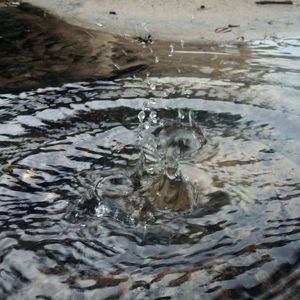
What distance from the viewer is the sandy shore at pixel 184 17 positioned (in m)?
9.48

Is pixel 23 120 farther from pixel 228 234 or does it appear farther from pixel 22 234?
pixel 228 234

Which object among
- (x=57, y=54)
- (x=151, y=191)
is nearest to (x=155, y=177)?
(x=151, y=191)

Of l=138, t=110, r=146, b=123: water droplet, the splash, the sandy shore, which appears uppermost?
the sandy shore

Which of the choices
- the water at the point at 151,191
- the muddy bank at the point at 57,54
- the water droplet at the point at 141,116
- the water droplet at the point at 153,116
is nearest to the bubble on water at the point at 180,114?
the water at the point at 151,191

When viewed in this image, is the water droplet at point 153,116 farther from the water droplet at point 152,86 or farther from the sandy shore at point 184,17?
the sandy shore at point 184,17

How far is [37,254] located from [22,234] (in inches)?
10.1

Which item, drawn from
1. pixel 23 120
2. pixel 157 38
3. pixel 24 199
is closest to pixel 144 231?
pixel 24 199

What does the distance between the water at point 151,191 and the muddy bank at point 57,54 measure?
53 centimetres

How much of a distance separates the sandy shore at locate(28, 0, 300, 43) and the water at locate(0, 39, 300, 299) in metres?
3.61

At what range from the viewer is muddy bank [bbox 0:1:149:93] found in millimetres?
6393

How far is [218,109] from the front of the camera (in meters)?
5.26

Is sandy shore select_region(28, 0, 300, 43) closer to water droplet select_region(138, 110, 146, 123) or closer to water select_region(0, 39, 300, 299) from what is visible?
water select_region(0, 39, 300, 299)

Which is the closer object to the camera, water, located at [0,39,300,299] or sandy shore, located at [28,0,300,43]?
water, located at [0,39,300,299]

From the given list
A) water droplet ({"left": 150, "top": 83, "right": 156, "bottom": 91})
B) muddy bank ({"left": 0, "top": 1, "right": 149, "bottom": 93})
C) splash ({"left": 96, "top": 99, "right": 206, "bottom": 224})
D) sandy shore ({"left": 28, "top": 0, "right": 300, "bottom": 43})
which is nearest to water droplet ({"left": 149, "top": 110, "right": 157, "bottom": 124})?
splash ({"left": 96, "top": 99, "right": 206, "bottom": 224})
